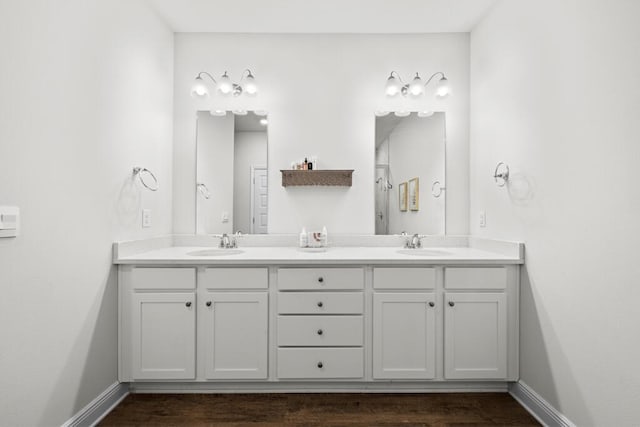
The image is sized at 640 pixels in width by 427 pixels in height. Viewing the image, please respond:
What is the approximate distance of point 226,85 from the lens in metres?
2.49

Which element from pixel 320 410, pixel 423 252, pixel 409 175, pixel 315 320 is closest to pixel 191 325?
pixel 315 320

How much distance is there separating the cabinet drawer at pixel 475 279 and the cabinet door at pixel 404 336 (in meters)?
0.15

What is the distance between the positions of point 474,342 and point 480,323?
0.39 feet

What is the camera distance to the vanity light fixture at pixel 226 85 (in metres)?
2.49

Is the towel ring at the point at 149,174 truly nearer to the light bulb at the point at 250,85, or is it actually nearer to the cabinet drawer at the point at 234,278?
the cabinet drawer at the point at 234,278

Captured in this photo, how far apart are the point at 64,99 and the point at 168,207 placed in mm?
1122

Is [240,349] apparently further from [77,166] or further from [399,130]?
[399,130]

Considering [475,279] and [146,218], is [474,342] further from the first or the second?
[146,218]

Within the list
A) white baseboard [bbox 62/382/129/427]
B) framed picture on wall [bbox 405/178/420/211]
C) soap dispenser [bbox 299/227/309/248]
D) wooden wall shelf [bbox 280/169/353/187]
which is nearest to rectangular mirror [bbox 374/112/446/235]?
framed picture on wall [bbox 405/178/420/211]

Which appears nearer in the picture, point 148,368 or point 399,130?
point 148,368

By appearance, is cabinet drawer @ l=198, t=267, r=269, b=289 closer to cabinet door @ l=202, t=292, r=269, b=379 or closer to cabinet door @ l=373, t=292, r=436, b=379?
cabinet door @ l=202, t=292, r=269, b=379

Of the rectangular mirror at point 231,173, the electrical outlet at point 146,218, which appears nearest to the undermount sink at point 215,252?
the rectangular mirror at point 231,173

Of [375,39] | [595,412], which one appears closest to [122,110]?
[375,39]

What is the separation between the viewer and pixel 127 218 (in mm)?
2021
